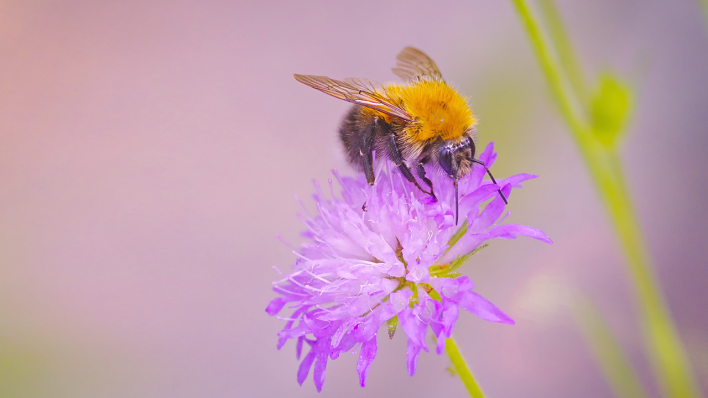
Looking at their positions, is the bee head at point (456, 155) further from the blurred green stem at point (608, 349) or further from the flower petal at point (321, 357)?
the blurred green stem at point (608, 349)

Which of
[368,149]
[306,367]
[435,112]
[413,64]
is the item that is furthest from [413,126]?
[306,367]

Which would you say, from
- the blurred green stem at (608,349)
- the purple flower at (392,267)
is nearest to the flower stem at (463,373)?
the purple flower at (392,267)

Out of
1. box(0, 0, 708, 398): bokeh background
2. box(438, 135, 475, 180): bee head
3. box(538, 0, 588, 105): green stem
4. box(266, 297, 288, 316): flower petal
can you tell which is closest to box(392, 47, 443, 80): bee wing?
box(538, 0, 588, 105): green stem

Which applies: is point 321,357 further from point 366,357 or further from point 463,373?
point 463,373

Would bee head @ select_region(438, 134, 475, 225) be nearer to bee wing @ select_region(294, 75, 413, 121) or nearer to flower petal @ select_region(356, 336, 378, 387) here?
bee wing @ select_region(294, 75, 413, 121)

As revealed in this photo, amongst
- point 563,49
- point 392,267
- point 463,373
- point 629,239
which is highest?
point 563,49

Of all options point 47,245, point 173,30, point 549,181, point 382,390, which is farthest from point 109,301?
point 549,181
